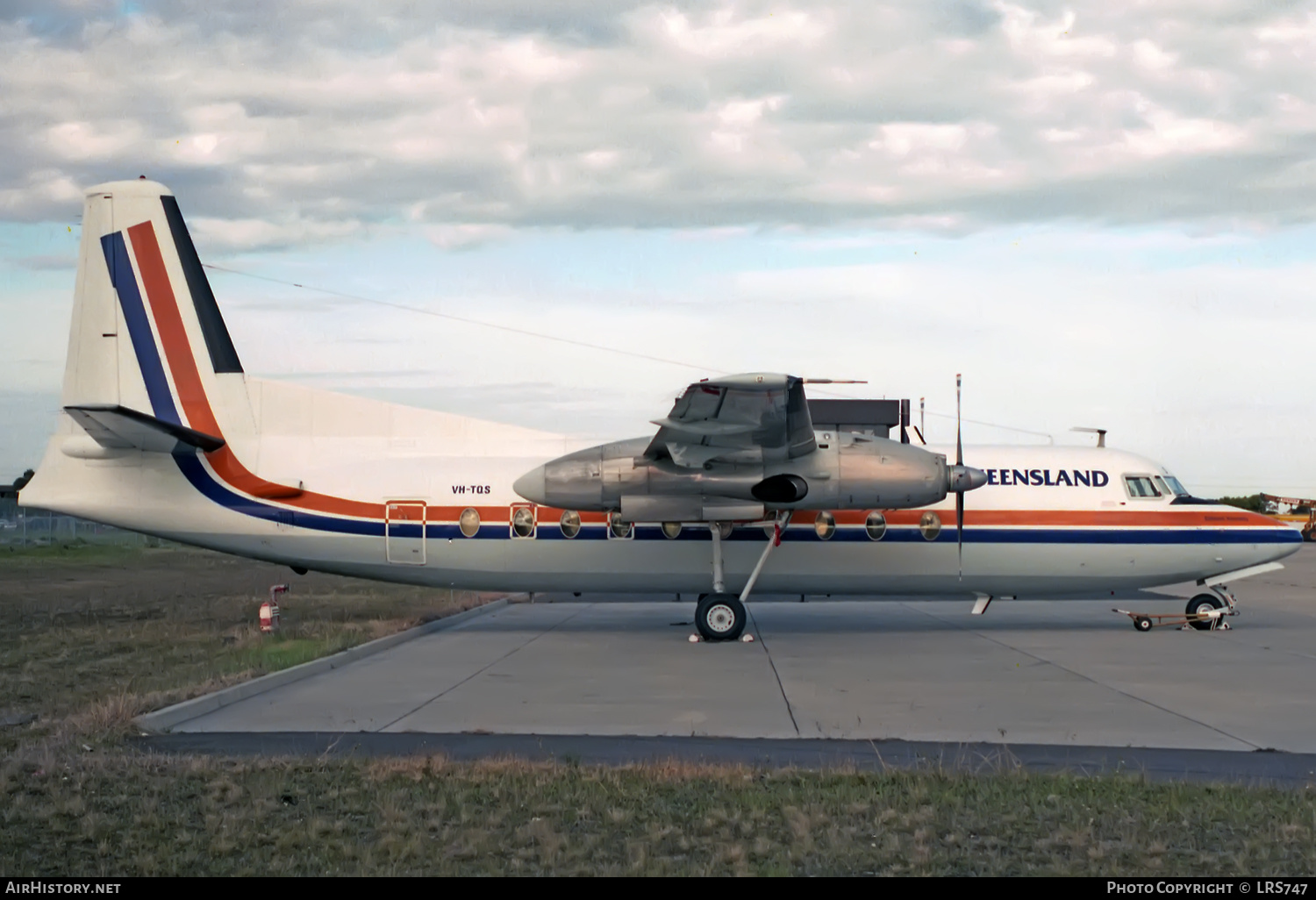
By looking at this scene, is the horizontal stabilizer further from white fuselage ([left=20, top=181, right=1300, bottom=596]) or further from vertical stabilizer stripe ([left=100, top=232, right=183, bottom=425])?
vertical stabilizer stripe ([left=100, top=232, right=183, bottom=425])

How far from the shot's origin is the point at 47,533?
6875 cm

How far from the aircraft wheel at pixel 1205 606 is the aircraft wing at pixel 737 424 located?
8873 mm

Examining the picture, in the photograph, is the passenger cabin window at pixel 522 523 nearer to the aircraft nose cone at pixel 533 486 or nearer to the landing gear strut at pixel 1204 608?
the aircraft nose cone at pixel 533 486

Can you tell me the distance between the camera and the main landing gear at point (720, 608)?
1912 centimetres

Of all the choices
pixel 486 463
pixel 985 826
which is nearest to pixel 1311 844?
pixel 985 826

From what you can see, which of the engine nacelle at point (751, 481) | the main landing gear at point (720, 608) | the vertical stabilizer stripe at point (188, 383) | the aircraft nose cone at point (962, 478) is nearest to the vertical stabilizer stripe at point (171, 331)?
the vertical stabilizer stripe at point (188, 383)

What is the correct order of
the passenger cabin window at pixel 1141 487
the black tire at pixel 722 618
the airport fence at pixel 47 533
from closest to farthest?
the black tire at pixel 722 618 < the passenger cabin window at pixel 1141 487 < the airport fence at pixel 47 533

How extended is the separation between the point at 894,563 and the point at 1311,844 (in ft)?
42.5

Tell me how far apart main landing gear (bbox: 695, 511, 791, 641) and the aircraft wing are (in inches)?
59.0

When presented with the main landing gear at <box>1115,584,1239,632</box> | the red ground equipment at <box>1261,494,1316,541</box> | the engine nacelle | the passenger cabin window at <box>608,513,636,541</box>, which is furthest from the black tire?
the red ground equipment at <box>1261,494,1316,541</box>

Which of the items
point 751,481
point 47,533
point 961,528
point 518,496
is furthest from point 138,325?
point 47,533

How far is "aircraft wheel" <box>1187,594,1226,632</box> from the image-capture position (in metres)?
21.1

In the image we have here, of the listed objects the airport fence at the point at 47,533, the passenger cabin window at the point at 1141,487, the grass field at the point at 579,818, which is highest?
the passenger cabin window at the point at 1141,487
